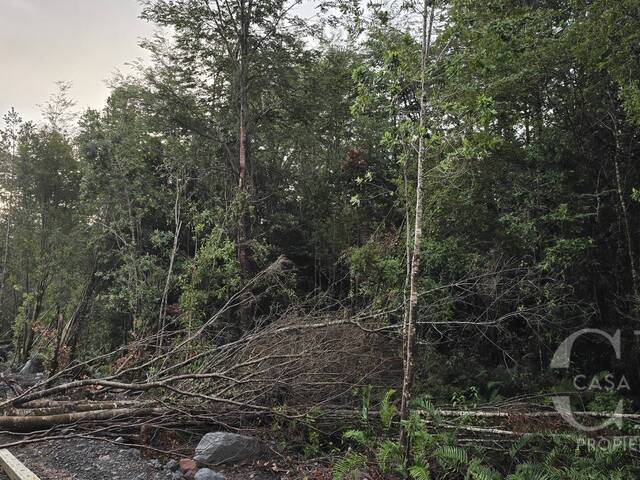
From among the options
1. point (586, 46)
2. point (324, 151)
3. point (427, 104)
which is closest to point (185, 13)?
point (324, 151)

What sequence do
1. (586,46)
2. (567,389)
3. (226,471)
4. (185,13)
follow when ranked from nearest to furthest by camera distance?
(226,471) < (586,46) < (567,389) < (185,13)

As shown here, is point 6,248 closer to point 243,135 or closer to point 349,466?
point 243,135

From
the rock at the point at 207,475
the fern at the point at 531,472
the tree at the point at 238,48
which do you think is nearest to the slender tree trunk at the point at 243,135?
the tree at the point at 238,48

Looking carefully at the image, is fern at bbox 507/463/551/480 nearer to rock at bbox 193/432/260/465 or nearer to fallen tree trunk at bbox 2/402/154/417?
rock at bbox 193/432/260/465

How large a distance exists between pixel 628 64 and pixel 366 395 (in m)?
5.37

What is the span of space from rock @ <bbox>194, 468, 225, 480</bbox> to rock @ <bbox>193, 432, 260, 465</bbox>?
0.26 meters

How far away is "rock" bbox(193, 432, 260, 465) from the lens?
14.6ft

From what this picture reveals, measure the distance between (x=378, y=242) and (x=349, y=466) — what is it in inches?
182

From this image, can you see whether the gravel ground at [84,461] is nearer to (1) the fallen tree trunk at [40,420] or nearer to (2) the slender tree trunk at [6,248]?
(1) the fallen tree trunk at [40,420]

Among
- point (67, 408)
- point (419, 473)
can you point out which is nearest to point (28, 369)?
point (67, 408)

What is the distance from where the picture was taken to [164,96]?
997cm

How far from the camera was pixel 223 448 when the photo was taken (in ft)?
14.7

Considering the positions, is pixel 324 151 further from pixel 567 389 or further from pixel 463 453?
pixel 463 453

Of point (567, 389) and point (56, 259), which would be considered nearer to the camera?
point (567, 389)
